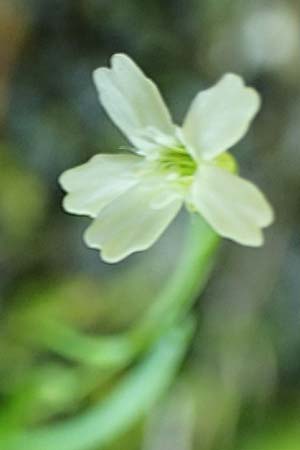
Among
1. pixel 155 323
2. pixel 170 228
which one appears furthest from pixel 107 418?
pixel 170 228

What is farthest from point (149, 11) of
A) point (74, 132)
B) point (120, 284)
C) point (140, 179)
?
point (140, 179)

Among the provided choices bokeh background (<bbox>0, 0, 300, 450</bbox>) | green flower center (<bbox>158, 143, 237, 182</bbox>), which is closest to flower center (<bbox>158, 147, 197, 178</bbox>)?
green flower center (<bbox>158, 143, 237, 182</bbox>)

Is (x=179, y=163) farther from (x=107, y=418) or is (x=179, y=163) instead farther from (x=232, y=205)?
(x=107, y=418)

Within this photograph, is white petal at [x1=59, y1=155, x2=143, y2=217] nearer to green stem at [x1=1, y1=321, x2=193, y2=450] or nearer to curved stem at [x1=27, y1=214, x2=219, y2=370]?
curved stem at [x1=27, y1=214, x2=219, y2=370]

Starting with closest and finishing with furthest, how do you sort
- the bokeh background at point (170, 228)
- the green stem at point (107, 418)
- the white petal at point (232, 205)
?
1. the white petal at point (232, 205)
2. the green stem at point (107, 418)
3. the bokeh background at point (170, 228)

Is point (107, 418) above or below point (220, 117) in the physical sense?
below

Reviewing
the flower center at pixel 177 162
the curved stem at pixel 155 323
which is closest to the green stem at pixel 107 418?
the curved stem at pixel 155 323

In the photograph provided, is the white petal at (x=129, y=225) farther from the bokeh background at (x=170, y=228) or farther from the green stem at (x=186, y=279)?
the bokeh background at (x=170, y=228)
